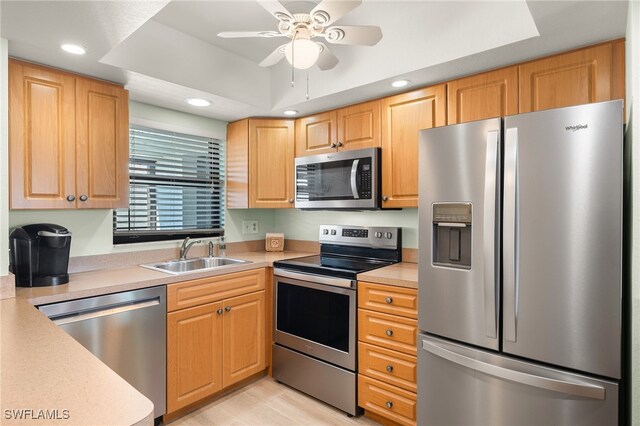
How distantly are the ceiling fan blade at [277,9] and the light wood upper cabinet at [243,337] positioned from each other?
1764 mm

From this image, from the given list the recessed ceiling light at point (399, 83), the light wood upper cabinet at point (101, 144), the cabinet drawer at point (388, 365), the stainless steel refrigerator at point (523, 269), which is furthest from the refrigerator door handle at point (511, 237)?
the light wood upper cabinet at point (101, 144)

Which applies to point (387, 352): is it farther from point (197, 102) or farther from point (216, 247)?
point (197, 102)

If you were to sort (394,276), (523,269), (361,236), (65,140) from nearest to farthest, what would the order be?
1. (523,269)
2. (65,140)
3. (394,276)
4. (361,236)

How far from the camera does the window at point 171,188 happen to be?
2613 mm

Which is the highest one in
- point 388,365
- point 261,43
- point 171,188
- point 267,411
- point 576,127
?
point 261,43

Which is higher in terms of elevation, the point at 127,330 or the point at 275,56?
the point at 275,56

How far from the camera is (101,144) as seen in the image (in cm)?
213

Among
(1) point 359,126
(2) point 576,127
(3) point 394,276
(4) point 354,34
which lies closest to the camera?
(2) point 576,127

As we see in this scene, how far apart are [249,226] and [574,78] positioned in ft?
8.71

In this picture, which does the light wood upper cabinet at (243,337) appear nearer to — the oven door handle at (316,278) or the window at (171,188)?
the oven door handle at (316,278)

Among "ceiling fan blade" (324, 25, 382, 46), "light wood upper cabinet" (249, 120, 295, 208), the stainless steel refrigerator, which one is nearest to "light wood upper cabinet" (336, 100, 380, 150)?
"light wood upper cabinet" (249, 120, 295, 208)

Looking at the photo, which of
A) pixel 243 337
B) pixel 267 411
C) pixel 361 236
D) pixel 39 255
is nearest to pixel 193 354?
pixel 243 337

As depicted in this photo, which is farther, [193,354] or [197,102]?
[197,102]

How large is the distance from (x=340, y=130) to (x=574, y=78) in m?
1.46
